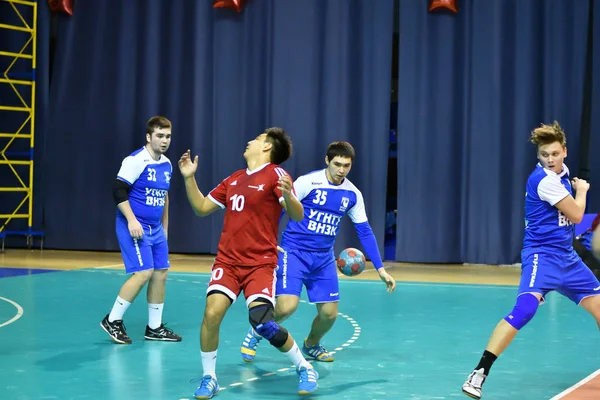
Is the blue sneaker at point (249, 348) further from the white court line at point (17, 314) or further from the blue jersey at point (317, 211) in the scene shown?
the white court line at point (17, 314)

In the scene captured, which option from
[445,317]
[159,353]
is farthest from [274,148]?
[445,317]

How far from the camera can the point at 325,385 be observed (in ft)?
19.6

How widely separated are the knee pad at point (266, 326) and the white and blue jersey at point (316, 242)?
3.96ft

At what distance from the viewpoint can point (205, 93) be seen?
51.3ft

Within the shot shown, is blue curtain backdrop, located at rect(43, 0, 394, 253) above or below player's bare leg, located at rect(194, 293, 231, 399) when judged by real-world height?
above

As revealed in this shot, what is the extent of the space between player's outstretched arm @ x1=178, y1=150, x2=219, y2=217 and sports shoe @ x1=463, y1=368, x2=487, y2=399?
6.50 ft

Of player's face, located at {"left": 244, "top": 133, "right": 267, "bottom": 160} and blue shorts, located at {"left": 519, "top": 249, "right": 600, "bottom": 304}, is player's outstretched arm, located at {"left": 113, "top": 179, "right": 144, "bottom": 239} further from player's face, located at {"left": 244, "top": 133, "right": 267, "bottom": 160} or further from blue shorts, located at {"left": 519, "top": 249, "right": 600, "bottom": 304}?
blue shorts, located at {"left": 519, "top": 249, "right": 600, "bottom": 304}

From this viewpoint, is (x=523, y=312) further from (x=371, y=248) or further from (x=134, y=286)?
(x=134, y=286)

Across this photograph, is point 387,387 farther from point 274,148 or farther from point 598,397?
point 274,148

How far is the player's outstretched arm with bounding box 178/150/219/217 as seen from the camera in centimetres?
569

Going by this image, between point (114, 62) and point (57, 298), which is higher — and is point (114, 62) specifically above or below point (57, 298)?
above

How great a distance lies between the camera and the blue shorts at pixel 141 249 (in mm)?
7551

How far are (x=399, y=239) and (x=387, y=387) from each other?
29.2 feet

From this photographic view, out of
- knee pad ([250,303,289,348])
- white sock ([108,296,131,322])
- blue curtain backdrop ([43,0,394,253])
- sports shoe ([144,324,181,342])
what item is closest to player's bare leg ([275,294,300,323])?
knee pad ([250,303,289,348])
